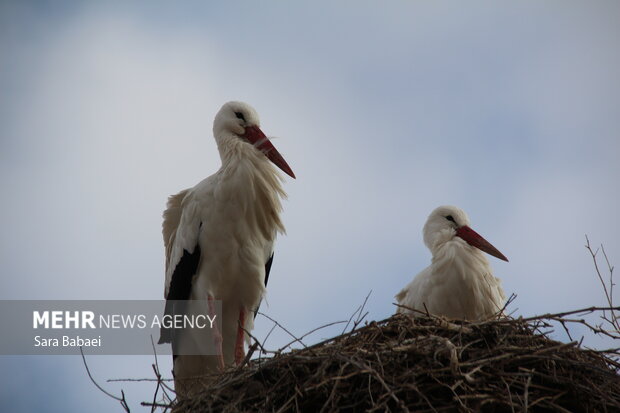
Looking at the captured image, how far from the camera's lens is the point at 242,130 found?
5.19m

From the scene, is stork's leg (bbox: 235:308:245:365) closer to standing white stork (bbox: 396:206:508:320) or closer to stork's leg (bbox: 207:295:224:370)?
stork's leg (bbox: 207:295:224:370)

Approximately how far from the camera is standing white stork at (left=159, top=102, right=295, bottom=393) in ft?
15.6

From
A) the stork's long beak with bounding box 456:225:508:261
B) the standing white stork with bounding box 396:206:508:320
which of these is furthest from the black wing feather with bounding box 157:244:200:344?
the stork's long beak with bounding box 456:225:508:261

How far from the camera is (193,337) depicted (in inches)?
191

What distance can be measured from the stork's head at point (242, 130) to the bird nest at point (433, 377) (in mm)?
1644

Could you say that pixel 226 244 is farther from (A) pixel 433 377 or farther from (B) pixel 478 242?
(A) pixel 433 377

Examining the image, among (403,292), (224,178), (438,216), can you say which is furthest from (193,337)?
(438,216)

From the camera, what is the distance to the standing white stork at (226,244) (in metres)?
4.76

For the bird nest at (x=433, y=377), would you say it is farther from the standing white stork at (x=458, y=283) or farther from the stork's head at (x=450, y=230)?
the stork's head at (x=450, y=230)

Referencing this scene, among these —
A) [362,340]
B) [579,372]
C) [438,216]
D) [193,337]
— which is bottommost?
[579,372]

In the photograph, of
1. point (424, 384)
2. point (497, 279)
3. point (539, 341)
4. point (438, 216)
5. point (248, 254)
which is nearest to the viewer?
point (424, 384)

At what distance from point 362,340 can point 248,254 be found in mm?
1213

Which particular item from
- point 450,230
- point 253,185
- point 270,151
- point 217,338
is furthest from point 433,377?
point 450,230

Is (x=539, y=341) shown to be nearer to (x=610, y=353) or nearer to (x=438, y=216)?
(x=610, y=353)
